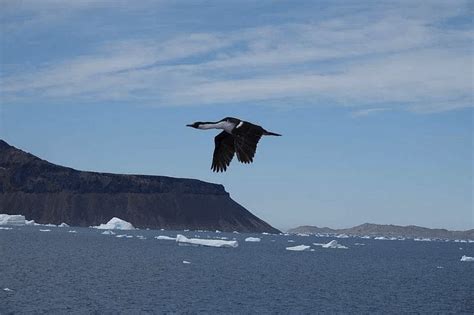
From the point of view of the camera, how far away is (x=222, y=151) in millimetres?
11102

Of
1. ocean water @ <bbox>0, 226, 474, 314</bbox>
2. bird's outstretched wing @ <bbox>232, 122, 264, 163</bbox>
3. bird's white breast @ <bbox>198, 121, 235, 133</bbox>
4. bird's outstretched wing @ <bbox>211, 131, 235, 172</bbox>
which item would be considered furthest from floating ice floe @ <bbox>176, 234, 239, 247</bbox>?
bird's outstretched wing @ <bbox>232, 122, 264, 163</bbox>

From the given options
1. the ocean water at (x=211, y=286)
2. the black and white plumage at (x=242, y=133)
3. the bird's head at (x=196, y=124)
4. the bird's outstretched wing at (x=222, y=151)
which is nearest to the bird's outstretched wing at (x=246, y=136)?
the black and white plumage at (x=242, y=133)

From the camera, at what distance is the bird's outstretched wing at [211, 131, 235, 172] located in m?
10.8

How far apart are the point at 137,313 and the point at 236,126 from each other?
51587 mm

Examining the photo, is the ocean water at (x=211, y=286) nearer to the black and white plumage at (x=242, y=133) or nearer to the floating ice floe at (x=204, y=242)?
the floating ice floe at (x=204, y=242)

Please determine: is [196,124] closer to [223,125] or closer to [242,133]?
[223,125]

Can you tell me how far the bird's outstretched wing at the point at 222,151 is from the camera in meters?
10.8

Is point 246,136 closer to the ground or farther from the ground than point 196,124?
closer to the ground

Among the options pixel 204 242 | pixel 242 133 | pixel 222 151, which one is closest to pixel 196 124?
pixel 242 133

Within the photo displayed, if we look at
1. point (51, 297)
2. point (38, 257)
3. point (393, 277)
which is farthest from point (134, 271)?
point (393, 277)

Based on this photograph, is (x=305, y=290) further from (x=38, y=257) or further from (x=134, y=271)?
(x=38, y=257)

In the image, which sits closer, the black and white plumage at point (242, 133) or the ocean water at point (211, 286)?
the black and white plumage at point (242, 133)

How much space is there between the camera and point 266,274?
3959 inches

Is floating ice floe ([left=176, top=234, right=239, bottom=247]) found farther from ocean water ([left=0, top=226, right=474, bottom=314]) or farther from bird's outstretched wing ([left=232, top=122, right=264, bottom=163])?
bird's outstretched wing ([left=232, top=122, right=264, bottom=163])
